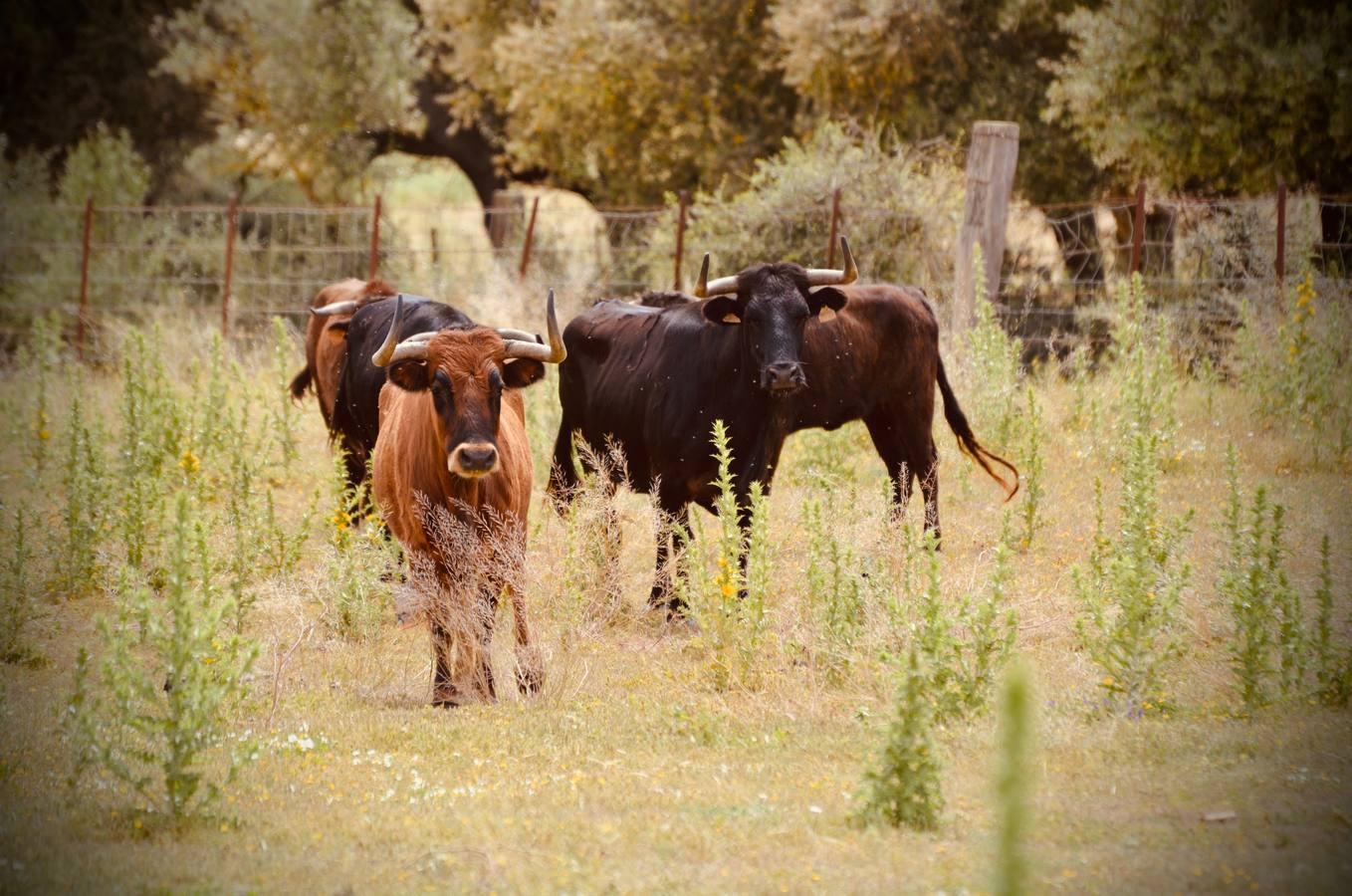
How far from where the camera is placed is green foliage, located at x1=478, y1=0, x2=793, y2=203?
2061cm

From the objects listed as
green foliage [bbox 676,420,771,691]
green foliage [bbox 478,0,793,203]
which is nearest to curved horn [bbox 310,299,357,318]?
green foliage [bbox 676,420,771,691]

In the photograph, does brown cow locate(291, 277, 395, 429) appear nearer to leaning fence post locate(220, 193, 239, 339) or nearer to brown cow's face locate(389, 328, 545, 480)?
brown cow's face locate(389, 328, 545, 480)

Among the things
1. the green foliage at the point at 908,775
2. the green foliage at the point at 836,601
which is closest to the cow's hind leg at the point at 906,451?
the green foliage at the point at 836,601

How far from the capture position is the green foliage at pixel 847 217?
1473 centimetres

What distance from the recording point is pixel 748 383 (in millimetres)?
8562

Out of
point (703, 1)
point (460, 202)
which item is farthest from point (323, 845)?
point (460, 202)

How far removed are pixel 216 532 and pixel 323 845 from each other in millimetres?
4810

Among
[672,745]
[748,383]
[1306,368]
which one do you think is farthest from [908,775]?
[1306,368]

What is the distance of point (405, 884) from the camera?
4348 mm

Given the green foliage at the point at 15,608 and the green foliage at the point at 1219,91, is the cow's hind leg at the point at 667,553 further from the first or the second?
the green foliage at the point at 1219,91

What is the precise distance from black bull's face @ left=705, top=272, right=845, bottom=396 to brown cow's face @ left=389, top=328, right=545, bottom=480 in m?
1.58

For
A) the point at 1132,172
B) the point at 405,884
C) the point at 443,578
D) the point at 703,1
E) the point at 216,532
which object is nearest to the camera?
the point at 405,884

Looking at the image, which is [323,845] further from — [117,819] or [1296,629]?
[1296,629]

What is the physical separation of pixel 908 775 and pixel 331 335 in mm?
6498
